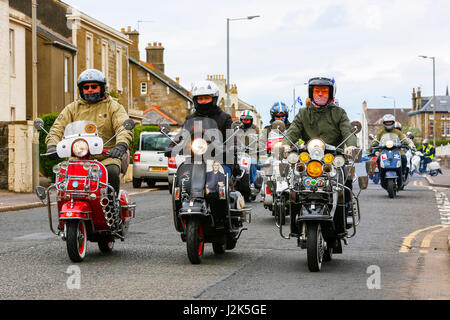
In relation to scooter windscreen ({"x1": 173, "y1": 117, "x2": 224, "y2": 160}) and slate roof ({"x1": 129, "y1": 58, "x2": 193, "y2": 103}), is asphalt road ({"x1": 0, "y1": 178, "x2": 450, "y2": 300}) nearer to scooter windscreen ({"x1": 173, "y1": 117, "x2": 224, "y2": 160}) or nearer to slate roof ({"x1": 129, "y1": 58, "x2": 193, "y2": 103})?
scooter windscreen ({"x1": 173, "y1": 117, "x2": 224, "y2": 160})

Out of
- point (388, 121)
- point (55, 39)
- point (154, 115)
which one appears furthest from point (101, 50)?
point (388, 121)

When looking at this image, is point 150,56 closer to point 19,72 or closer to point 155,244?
point 19,72

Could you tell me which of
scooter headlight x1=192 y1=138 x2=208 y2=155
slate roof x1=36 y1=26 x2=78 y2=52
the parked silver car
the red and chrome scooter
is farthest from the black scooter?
slate roof x1=36 y1=26 x2=78 y2=52

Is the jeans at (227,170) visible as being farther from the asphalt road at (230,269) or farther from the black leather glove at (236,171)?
the asphalt road at (230,269)

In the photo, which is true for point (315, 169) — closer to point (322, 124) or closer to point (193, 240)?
point (322, 124)

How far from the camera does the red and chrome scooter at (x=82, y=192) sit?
8.77m

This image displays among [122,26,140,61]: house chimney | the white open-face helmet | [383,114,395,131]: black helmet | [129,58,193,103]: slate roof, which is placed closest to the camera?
Result: the white open-face helmet

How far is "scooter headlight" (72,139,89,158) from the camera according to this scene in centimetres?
895

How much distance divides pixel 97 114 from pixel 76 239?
1.72 metres

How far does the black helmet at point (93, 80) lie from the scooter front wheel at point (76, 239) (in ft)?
5.18

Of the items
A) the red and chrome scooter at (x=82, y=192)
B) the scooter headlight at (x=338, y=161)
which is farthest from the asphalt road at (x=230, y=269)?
the scooter headlight at (x=338, y=161)

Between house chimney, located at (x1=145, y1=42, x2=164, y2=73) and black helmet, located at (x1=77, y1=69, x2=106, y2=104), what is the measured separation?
63413 millimetres

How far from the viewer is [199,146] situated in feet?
29.3
